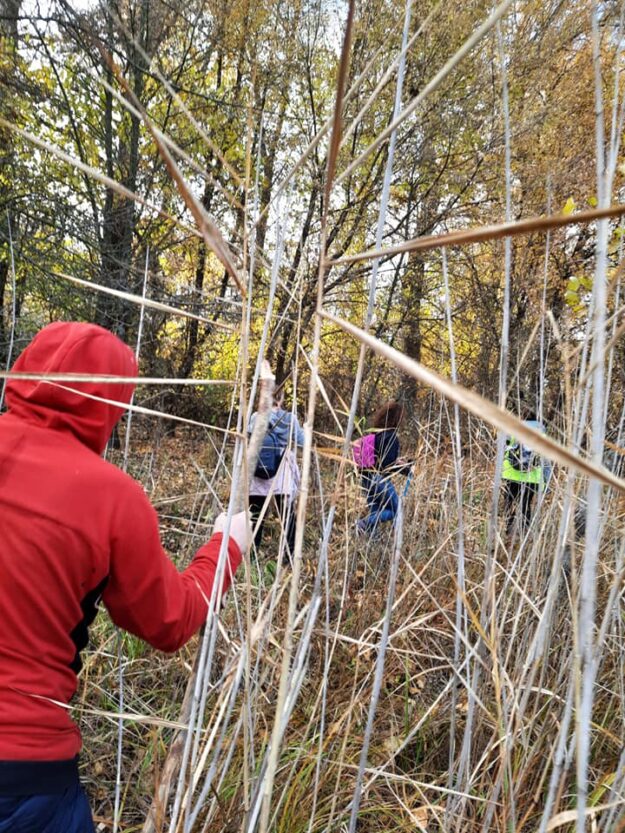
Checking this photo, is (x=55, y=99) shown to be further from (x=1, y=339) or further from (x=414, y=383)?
(x=414, y=383)

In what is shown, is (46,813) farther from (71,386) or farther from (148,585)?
(71,386)

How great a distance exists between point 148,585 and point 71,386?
35cm

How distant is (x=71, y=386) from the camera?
86 cm

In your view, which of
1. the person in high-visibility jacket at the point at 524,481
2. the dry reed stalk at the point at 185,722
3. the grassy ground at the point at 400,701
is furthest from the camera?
the person in high-visibility jacket at the point at 524,481

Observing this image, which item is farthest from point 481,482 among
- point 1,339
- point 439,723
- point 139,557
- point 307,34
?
point 307,34

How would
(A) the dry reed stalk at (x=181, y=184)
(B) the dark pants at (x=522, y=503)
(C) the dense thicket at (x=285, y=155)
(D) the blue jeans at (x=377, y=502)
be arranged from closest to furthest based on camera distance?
1. (A) the dry reed stalk at (x=181, y=184)
2. (B) the dark pants at (x=522, y=503)
3. (D) the blue jeans at (x=377, y=502)
4. (C) the dense thicket at (x=285, y=155)

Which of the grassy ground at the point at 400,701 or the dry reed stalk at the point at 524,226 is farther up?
the dry reed stalk at the point at 524,226

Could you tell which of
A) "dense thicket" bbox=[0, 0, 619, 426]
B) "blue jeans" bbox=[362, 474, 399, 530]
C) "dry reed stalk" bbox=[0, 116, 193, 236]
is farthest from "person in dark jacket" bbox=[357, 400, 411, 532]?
"dry reed stalk" bbox=[0, 116, 193, 236]

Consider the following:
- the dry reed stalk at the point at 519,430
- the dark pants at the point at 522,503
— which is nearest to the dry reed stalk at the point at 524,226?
the dry reed stalk at the point at 519,430

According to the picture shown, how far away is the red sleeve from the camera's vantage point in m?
0.84

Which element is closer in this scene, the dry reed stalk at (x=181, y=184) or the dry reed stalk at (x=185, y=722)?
the dry reed stalk at (x=181, y=184)

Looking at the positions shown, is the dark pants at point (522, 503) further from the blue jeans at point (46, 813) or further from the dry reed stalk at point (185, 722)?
the blue jeans at point (46, 813)

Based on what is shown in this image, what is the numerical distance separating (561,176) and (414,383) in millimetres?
2701

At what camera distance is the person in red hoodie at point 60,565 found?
31.0 inches
